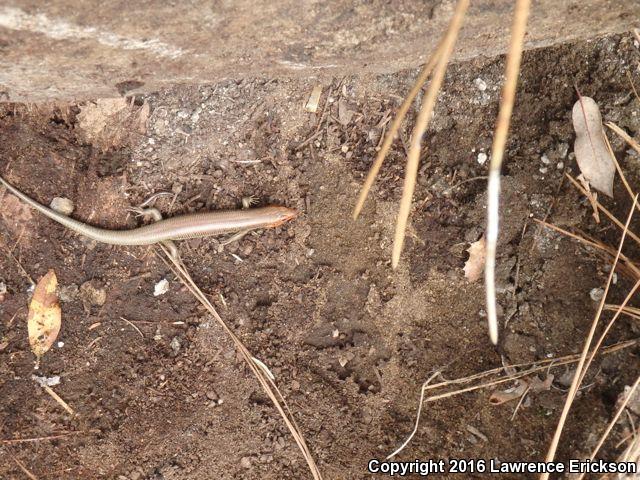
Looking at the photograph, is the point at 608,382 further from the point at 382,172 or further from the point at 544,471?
the point at 382,172

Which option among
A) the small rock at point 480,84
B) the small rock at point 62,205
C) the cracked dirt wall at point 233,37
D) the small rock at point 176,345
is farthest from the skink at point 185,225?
the small rock at point 480,84

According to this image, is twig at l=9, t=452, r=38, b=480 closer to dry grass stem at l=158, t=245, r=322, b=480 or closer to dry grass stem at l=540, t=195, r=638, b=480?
dry grass stem at l=158, t=245, r=322, b=480

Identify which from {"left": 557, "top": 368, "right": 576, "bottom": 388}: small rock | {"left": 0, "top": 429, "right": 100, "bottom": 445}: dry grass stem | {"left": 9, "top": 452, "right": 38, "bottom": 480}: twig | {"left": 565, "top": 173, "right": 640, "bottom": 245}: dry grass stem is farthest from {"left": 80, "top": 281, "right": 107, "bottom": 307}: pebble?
{"left": 565, "top": 173, "right": 640, "bottom": 245}: dry grass stem

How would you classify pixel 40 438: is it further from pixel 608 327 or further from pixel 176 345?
pixel 608 327

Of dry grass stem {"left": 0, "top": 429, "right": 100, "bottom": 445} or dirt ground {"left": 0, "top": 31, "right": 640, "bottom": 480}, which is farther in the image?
dry grass stem {"left": 0, "top": 429, "right": 100, "bottom": 445}

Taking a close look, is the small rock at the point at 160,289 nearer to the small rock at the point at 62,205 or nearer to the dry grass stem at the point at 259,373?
the dry grass stem at the point at 259,373

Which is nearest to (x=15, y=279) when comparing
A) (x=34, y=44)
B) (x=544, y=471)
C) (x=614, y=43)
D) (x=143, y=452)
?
(x=143, y=452)

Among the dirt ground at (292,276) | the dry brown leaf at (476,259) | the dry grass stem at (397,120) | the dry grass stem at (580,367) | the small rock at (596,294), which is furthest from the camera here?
the dry brown leaf at (476,259)

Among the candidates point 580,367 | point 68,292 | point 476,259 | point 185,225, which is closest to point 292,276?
point 185,225
